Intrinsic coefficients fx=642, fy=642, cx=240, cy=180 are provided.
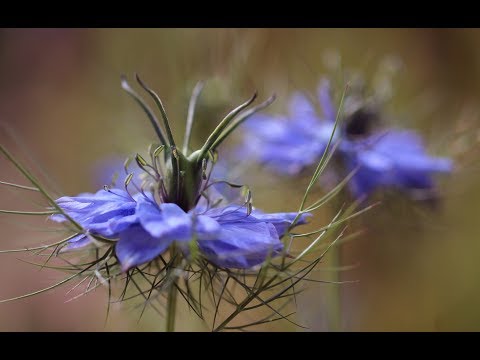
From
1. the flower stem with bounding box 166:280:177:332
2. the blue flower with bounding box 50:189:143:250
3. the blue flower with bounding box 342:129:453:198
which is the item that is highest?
the blue flower with bounding box 342:129:453:198

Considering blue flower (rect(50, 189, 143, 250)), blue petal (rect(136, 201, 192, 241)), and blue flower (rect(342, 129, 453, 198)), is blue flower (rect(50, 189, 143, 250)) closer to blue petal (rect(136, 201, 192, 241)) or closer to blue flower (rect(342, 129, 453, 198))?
blue petal (rect(136, 201, 192, 241))

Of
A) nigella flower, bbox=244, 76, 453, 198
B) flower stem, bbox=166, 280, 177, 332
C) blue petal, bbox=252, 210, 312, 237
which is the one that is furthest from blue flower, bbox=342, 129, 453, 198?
flower stem, bbox=166, 280, 177, 332

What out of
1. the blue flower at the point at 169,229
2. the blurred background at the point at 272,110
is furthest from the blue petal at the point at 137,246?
the blurred background at the point at 272,110

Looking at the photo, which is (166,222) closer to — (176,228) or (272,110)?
(176,228)

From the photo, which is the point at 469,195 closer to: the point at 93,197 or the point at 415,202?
the point at 415,202

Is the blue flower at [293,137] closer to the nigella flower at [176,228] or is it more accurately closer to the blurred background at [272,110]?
the blurred background at [272,110]

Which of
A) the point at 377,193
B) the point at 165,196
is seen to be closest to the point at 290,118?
the point at 377,193
